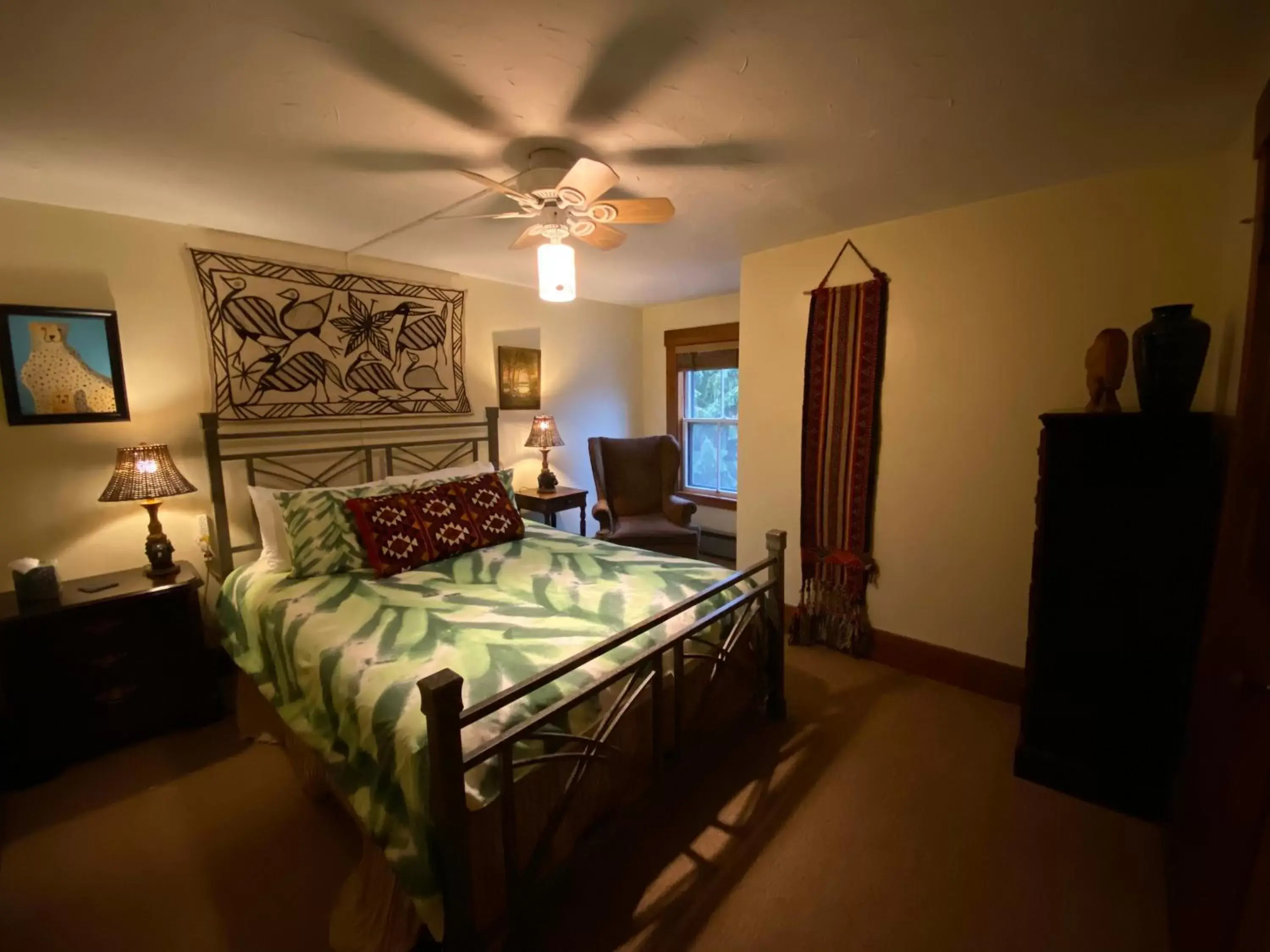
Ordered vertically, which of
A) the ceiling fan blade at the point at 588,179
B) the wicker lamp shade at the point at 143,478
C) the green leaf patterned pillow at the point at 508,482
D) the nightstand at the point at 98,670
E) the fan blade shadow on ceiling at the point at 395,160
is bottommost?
the nightstand at the point at 98,670

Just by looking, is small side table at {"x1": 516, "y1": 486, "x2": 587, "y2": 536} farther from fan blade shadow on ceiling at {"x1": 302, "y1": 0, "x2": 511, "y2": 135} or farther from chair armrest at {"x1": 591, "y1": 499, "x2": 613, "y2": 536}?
fan blade shadow on ceiling at {"x1": 302, "y1": 0, "x2": 511, "y2": 135}

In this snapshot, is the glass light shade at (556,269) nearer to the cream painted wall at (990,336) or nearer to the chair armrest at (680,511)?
the cream painted wall at (990,336)

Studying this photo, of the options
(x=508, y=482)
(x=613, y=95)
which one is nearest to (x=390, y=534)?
(x=508, y=482)

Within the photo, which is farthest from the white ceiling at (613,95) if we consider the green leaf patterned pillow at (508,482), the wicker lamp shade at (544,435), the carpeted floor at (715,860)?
the carpeted floor at (715,860)

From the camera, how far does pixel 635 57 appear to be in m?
1.32

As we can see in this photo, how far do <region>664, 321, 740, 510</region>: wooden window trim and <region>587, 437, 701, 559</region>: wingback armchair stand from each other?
31cm

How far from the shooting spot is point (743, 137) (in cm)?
172

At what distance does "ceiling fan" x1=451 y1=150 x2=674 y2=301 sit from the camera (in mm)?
1650

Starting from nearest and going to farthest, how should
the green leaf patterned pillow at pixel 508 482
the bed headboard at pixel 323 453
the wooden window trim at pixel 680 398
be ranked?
1. the bed headboard at pixel 323 453
2. the green leaf patterned pillow at pixel 508 482
3. the wooden window trim at pixel 680 398

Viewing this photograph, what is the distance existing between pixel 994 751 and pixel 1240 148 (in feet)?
7.50

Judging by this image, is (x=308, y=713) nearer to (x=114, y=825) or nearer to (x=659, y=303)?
(x=114, y=825)

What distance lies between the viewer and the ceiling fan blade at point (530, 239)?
196 cm

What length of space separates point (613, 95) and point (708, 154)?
0.48 metres

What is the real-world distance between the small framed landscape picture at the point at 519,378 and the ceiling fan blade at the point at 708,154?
2065 millimetres
